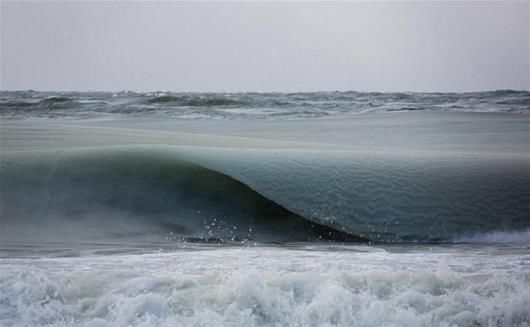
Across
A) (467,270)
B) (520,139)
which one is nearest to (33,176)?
(467,270)

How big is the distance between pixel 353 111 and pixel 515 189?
6281 millimetres

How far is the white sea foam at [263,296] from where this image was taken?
2.73 meters

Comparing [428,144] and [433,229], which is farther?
[428,144]

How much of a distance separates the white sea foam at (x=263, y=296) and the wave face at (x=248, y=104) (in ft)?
22.9

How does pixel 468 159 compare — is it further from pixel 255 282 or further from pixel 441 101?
pixel 441 101

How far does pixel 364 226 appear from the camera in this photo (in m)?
4.42

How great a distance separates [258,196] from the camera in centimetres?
474

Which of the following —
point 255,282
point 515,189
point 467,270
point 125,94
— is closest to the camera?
point 255,282

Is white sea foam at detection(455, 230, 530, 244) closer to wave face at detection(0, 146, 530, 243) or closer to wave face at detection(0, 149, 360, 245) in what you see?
wave face at detection(0, 146, 530, 243)

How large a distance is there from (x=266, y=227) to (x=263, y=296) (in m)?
1.75

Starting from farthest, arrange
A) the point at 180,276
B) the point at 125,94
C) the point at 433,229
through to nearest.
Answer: the point at 125,94 → the point at 433,229 → the point at 180,276

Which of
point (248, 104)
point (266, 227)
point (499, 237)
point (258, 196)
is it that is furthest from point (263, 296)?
point (248, 104)

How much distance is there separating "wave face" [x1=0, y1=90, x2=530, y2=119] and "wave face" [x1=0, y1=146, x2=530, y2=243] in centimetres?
492

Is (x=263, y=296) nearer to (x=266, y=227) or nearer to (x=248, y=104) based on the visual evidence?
(x=266, y=227)
